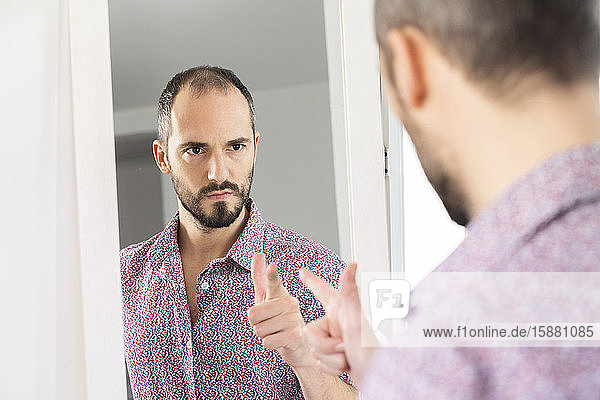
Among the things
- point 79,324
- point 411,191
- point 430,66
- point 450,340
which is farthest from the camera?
point 79,324

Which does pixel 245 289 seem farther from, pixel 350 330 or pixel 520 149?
pixel 520 149

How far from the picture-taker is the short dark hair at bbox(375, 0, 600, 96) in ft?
2.01

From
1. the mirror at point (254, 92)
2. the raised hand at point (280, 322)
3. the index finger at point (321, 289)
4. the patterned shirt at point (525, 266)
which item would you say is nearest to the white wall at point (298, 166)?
the mirror at point (254, 92)

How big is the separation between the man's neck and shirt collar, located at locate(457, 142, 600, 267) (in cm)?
68

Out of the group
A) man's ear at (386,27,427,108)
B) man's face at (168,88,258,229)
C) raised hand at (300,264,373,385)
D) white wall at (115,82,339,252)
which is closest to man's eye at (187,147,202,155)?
man's face at (168,88,258,229)

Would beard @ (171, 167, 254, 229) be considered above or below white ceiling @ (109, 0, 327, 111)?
below

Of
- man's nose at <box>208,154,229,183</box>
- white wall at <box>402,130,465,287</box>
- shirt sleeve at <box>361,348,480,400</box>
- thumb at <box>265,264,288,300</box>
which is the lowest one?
shirt sleeve at <box>361,348,480,400</box>

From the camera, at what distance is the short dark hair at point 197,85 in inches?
47.2

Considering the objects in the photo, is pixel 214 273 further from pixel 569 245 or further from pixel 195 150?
pixel 569 245

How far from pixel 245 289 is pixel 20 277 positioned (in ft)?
1.39

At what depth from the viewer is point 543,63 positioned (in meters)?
0.61

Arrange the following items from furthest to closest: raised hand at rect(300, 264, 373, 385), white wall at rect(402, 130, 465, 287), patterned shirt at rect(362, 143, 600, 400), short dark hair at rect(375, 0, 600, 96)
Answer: white wall at rect(402, 130, 465, 287), raised hand at rect(300, 264, 373, 385), short dark hair at rect(375, 0, 600, 96), patterned shirt at rect(362, 143, 600, 400)

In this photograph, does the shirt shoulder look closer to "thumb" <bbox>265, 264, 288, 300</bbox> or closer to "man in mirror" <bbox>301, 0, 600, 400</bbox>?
"man in mirror" <bbox>301, 0, 600, 400</bbox>

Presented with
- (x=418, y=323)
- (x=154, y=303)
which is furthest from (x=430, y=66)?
(x=154, y=303)
